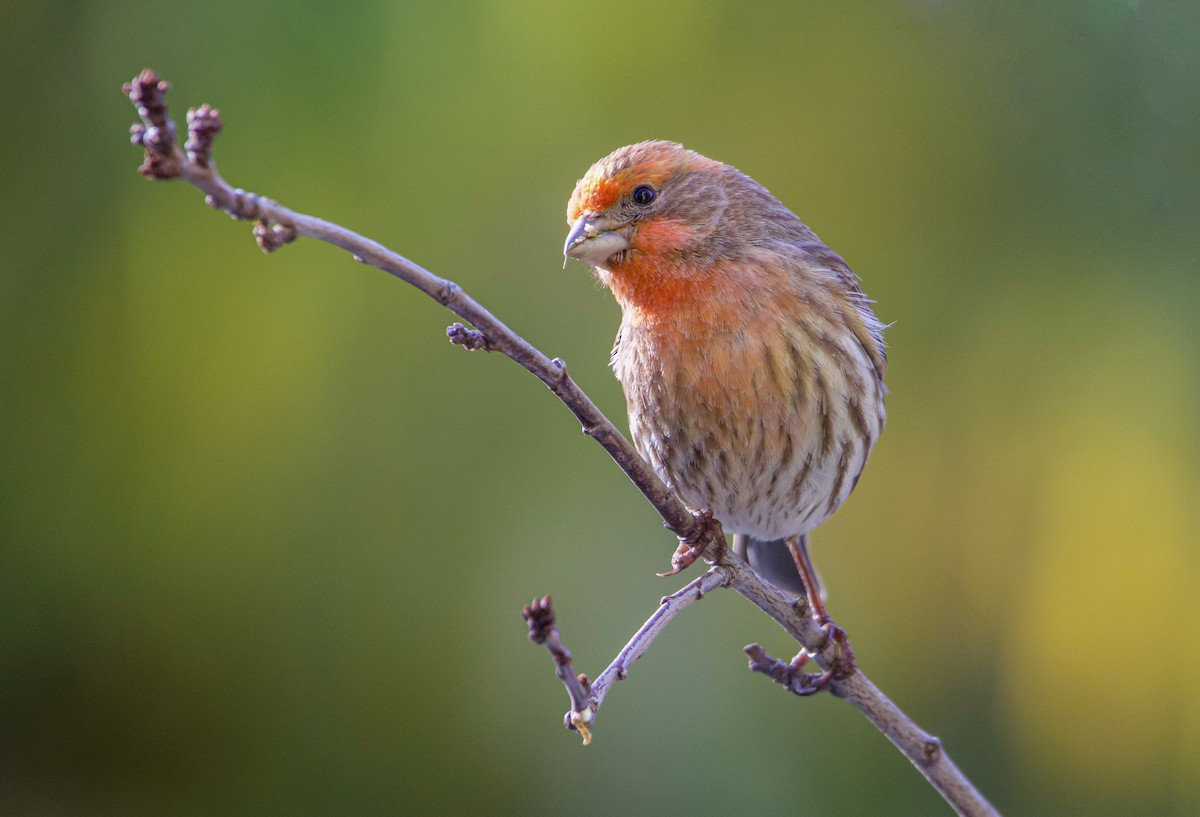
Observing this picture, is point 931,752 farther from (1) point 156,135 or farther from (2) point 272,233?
(1) point 156,135

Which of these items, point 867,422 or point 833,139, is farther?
point 833,139

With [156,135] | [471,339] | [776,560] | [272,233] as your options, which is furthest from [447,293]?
[776,560]

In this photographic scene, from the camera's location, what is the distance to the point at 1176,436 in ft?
17.5

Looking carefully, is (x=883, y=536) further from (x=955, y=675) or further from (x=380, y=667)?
(x=380, y=667)

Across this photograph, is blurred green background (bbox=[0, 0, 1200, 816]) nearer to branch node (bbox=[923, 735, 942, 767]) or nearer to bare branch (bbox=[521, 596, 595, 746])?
branch node (bbox=[923, 735, 942, 767])

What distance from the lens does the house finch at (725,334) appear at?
373 cm

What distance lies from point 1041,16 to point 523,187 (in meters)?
2.58

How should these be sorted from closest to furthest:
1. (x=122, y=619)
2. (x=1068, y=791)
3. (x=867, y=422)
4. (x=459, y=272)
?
(x=867, y=422) → (x=1068, y=791) → (x=122, y=619) → (x=459, y=272)

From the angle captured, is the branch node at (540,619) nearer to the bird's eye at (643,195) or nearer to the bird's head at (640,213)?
the bird's head at (640,213)

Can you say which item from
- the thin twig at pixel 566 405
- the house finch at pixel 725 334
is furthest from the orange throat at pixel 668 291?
the thin twig at pixel 566 405

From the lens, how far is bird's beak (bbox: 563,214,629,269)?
373cm

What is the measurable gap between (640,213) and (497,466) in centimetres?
225

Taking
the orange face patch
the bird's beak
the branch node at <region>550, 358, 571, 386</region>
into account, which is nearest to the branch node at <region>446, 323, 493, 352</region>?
the branch node at <region>550, 358, 571, 386</region>

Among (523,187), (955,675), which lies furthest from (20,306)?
(955,675)
